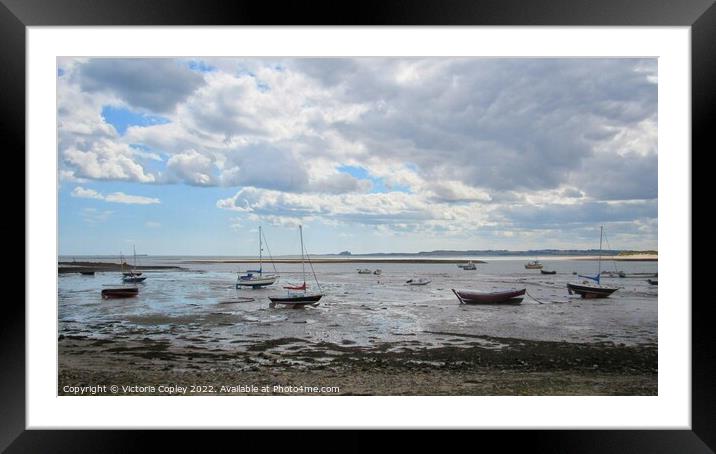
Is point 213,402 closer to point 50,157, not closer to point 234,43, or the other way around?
point 50,157

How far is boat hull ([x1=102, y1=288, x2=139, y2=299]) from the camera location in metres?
4.15

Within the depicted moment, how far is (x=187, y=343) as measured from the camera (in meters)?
3.41

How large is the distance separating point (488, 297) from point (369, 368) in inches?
97.8

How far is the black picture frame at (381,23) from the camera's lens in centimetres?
196

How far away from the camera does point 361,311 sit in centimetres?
467

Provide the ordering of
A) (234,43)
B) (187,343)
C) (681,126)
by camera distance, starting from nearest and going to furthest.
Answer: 1. (681,126)
2. (234,43)
3. (187,343)

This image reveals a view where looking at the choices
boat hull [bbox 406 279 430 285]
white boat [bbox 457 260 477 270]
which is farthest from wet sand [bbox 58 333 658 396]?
boat hull [bbox 406 279 430 285]

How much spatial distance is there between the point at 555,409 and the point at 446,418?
73 cm

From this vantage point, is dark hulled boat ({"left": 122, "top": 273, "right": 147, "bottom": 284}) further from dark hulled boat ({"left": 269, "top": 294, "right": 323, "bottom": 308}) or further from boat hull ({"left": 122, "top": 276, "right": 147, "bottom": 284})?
dark hulled boat ({"left": 269, "top": 294, "right": 323, "bottom": 308})

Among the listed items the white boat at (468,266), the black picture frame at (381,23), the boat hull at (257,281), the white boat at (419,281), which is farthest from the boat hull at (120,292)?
the white boat at (468,266)

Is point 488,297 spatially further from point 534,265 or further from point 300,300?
point 300,300

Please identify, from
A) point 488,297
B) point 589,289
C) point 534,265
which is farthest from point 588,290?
point 488,297

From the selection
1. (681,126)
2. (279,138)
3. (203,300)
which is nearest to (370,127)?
(279,138)

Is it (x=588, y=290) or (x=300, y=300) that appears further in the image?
(x=588, y=290)
